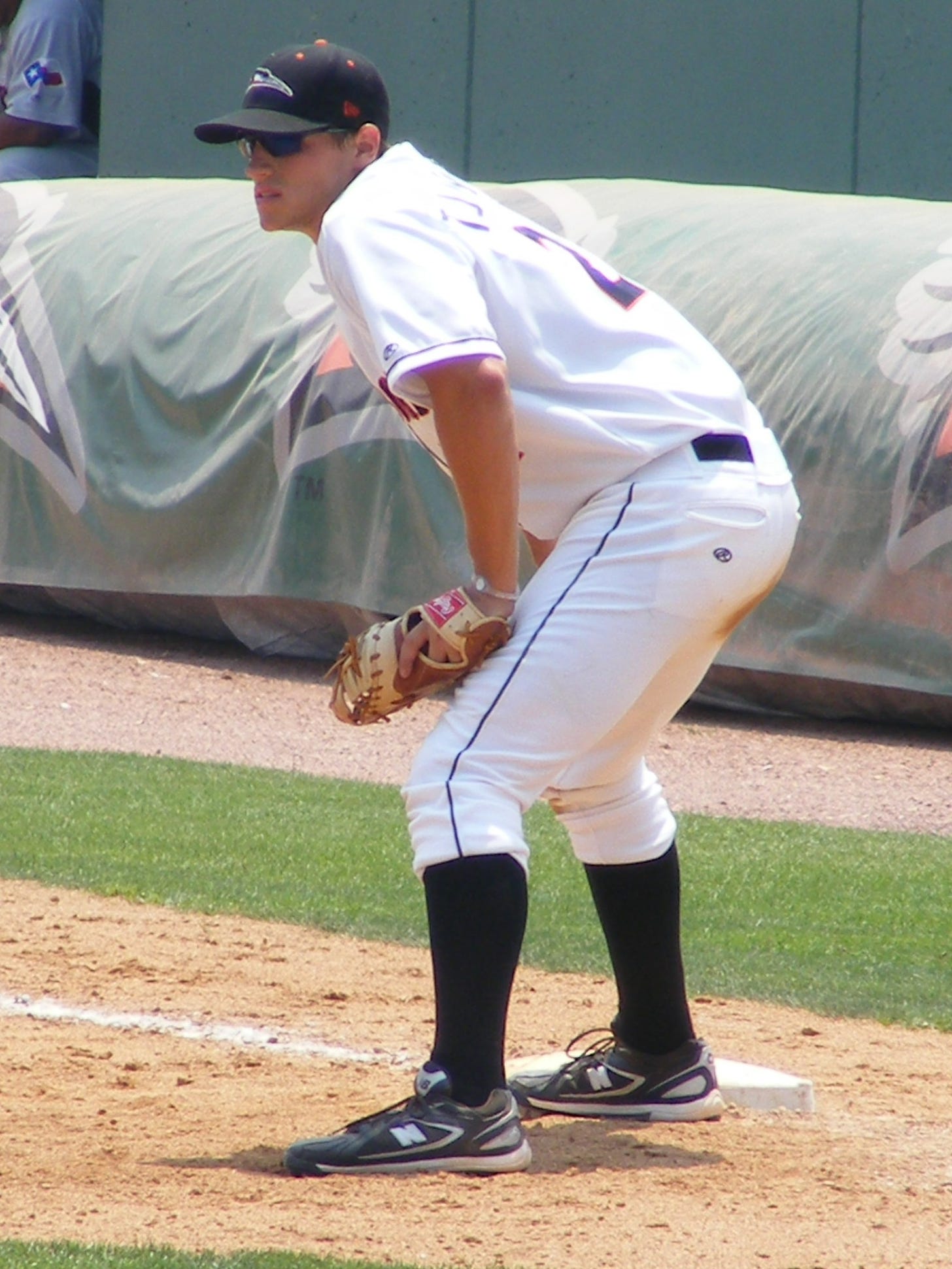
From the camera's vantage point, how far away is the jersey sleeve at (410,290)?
123 inches

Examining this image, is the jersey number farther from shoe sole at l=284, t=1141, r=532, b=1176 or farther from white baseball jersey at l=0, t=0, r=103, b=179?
white baseball jersey at l=0, t=0, r=103, b=179

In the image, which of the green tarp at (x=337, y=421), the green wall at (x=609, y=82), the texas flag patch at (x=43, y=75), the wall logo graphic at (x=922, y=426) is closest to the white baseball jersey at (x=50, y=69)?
the texas flag patch at (x=43, y=75)

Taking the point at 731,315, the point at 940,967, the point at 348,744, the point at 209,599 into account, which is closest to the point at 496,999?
the point at 940,967

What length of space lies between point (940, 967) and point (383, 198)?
2917mm

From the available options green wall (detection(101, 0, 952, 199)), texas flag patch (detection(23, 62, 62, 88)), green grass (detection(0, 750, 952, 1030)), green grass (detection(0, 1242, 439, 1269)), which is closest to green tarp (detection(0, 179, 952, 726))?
texas flag patch (detection(23, 62, 62, 88))

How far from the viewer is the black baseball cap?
333cm

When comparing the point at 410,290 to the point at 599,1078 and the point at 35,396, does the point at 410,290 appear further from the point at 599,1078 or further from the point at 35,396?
the point at 35,396

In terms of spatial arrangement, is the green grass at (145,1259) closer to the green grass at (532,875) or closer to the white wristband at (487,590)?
the white wristband at (487,590)

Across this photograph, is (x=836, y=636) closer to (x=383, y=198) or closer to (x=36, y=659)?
(x=36, y=659)

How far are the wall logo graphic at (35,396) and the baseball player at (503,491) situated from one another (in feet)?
24.3

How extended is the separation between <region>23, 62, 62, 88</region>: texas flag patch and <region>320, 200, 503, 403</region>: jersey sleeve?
32.4 feet

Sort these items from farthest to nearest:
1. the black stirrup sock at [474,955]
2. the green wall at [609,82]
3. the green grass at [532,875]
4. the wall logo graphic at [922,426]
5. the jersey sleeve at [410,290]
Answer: the green wall at [609,82] → the wall logo graphic at [922,426] → the green grass at [532,875] → the black stirrup sock at [474,955] → the jersey sleeve at [410,290]

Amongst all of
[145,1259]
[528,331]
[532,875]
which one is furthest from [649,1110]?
[532,875]

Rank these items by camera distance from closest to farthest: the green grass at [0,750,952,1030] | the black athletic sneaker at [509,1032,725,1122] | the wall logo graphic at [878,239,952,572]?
1. the black athletic sneaker at [509,1032,725,1122]
2. the green grass at [0,750,952,1030]
3. the wall logo graphic at [878,239,952,572]
